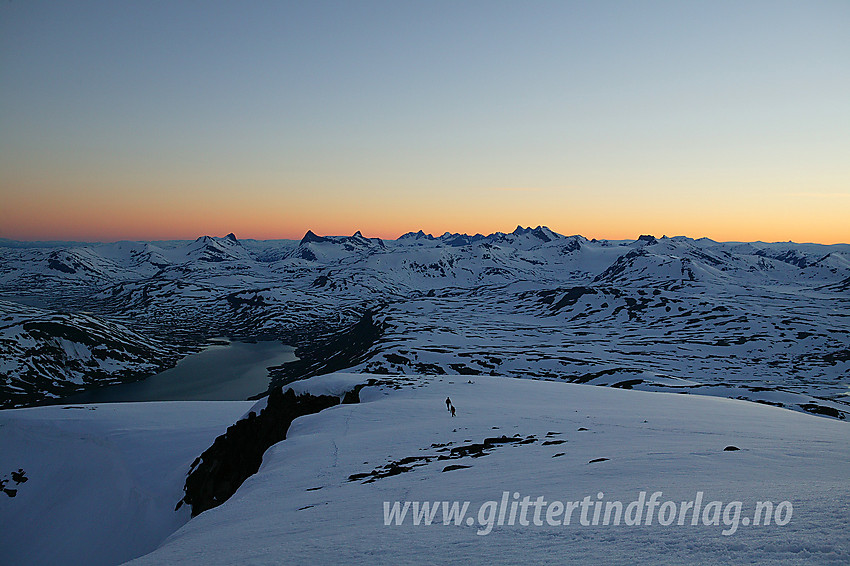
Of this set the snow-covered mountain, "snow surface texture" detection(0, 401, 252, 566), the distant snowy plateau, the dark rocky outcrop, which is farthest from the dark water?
the dark rocky outcrop

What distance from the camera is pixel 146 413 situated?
53.7 meters

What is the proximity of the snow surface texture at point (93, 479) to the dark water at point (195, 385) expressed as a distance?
87001 mm

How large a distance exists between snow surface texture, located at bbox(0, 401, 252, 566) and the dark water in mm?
87001

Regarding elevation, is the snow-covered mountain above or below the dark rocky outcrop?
above

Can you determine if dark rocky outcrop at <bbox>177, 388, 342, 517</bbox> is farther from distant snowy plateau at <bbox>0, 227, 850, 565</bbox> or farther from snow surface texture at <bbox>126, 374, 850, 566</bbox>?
snow surface texture at <bbox>126, 374, 850, 566</bbox>

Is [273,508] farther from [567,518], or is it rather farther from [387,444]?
[567,518]

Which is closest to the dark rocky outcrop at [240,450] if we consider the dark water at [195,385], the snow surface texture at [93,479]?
the snow surface texture at [93,479]

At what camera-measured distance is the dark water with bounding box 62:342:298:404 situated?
13588 cm

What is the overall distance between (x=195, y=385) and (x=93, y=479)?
12395 centimetres

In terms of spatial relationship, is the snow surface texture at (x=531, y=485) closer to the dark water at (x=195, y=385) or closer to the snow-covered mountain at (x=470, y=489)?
the snow-covered mountain at (x=470, y=489)

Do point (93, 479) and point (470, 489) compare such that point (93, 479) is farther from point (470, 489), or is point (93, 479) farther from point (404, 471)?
point (470, 489)

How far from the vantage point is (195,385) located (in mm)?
149875

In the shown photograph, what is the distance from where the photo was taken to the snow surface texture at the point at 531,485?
7.24 meters

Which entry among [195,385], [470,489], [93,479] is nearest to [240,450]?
[93,479]
